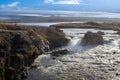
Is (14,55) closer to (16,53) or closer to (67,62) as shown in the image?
(16,53)

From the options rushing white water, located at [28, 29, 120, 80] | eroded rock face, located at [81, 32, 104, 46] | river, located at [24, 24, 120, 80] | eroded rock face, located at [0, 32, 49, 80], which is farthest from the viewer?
eroded rock face, located at [81, 32, 104, 46]

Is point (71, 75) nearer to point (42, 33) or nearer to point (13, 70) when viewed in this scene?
point (13, 70)

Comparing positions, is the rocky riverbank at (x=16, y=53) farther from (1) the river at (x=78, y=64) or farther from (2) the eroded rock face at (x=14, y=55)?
(1) the river at (x=78, y=64)

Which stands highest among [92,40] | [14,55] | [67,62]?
[14,55]

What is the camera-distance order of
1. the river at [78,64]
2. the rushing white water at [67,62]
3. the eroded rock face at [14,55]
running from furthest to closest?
the rushing white water at [67,62]
the river at [78,64]
the eroded rock face at [14,55]

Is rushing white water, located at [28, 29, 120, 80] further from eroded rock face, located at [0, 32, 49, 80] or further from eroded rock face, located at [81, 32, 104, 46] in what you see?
eroded rock face, located at [0, 32, 49, 80]

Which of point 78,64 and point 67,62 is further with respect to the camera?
point 67,62

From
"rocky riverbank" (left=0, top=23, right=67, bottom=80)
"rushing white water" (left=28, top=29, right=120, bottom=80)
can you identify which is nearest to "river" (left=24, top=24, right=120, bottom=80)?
"rushing white water" (left=28, top=29, right=120, bottom=80)

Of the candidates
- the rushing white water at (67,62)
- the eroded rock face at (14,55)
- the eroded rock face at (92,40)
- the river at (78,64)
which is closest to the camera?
the eroded rock face at (14,55)

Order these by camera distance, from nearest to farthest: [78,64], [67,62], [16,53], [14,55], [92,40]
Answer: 1. [14,55]
2. [16,53]
3. [78,64]
4. [67,62]
5. [92,40]

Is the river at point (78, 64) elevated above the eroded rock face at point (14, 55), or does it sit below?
below

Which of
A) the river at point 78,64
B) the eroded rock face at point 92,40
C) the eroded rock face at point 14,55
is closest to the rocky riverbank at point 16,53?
the eroded rock face at point 14,55

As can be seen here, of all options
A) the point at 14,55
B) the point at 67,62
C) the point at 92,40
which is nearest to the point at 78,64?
the point at 67,62

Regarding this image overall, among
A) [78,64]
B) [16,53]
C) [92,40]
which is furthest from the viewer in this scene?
[92,40]
